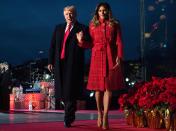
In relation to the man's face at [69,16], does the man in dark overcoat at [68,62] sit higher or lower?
lower

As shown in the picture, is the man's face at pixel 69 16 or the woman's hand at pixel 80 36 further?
the man's face at pixel 69 16

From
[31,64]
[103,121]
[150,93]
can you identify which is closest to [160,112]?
[150,93]

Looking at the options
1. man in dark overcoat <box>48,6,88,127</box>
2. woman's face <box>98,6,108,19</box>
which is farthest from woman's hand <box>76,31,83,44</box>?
woman's face <box>98,6,108,19</box>

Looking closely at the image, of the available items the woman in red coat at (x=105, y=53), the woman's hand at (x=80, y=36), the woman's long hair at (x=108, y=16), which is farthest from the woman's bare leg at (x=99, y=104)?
the woman's long hair at (x=108, y=16)

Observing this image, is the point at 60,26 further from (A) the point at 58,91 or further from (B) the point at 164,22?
(B) the point at 164,22

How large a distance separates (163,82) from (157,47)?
401 cm

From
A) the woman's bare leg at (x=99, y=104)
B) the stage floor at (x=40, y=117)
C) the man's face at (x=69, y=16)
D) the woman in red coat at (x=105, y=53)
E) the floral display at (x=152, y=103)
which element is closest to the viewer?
the floral display at (x=152, y=103)

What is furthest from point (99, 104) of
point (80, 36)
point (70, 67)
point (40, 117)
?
point (40, 117)

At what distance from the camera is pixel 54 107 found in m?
10.8

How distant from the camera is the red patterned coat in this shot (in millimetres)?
4656

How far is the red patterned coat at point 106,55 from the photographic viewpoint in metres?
4.66

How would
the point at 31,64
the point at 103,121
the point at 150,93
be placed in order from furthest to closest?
the point at 31,64 < the point at 150,93 < the point at 103,121

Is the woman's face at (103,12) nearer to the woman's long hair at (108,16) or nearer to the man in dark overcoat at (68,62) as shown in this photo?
the woman's long hair at (108,16)

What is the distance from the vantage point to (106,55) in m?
4.68
